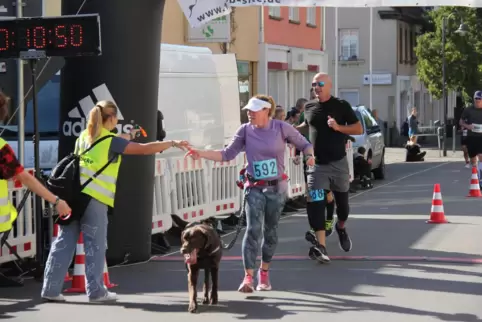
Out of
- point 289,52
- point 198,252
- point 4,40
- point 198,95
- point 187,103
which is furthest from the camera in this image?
point 289,52

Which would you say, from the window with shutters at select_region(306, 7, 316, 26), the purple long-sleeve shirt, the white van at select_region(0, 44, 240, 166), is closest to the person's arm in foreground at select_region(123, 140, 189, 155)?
the purple long-sleeve shirt

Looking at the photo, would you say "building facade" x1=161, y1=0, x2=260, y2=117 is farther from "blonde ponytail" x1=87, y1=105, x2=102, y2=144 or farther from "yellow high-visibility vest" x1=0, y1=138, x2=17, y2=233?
"yellow high-visibility vest" x1=0, y1=138, x2=17, y2=233

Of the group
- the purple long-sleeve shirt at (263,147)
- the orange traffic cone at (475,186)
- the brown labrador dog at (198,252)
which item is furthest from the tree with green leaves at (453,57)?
the brown labrador dog at (198,252)

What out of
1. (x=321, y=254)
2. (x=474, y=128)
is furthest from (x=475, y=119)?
(x=321, y=254)

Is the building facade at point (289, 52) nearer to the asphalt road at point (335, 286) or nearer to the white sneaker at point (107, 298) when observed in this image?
the asphalt road at point (335, 286)

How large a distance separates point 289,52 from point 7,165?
33.9 meters

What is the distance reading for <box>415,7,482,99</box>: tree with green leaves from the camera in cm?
5697

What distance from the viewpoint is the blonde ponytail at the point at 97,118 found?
394 inches

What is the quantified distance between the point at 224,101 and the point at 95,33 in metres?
9.57

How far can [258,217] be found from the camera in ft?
34.6

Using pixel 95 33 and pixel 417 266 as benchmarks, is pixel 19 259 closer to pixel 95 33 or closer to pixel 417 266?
pixel 95 33

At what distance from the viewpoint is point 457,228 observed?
16391 mm

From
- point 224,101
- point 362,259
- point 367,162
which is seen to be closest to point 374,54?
point 367,162

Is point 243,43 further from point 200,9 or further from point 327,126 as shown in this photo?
point 327,126
